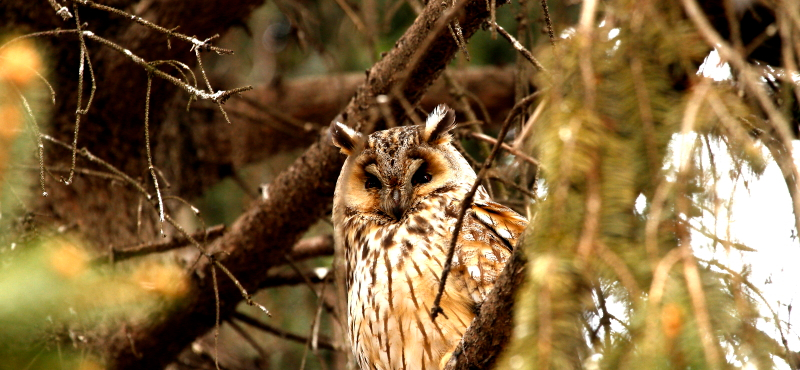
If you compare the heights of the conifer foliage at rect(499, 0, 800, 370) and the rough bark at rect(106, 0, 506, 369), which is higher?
the rough bark at rect(106, 0, 506, 369)

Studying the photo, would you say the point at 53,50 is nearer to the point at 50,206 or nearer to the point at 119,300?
the point at 50,206

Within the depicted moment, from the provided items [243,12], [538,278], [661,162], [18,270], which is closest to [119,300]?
[18,270]

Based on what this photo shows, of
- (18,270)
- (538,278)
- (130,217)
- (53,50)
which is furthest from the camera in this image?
(130,217)

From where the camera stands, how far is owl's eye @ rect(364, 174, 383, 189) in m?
2.79

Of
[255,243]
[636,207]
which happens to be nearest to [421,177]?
[255,243]

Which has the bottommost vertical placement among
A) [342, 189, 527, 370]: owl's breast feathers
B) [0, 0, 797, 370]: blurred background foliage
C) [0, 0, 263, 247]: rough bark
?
[0, 0, 797, 370]: blurred background foliage

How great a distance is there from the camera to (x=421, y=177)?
2.81 metres

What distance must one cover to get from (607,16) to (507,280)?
0.57 meters

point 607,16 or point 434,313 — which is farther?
point 434,313

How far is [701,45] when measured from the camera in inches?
46.8

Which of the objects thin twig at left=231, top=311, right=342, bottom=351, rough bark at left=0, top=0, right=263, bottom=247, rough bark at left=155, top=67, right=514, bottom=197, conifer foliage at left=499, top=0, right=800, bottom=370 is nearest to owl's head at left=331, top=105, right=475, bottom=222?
thin twig at left=231, top=311, right=342, bottom=351

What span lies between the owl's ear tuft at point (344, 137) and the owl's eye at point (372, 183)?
150mm

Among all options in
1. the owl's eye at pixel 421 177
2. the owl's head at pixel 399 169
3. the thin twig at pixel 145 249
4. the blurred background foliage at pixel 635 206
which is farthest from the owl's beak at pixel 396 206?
the blurred background foliage at pixel 635 206

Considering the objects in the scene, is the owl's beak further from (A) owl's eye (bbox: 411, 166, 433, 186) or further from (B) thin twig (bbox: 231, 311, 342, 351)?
(B) thin twig (bbox: 231, 311, 342, 351)
